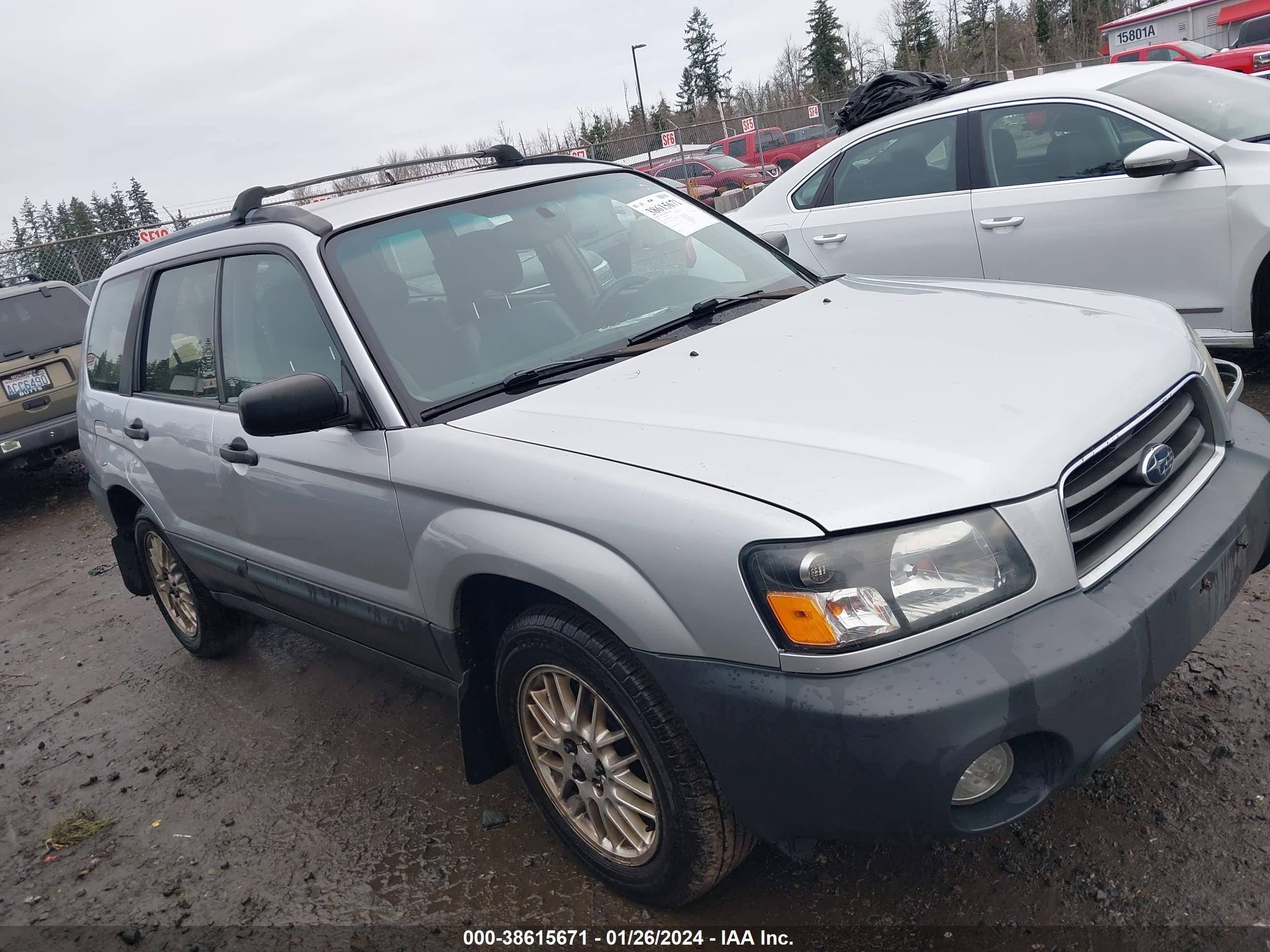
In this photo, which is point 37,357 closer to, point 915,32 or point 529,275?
point 529,275

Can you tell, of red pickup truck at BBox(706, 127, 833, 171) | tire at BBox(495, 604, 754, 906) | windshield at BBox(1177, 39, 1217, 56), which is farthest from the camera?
red pickup truck at BBox(706, 127, 833, 171)

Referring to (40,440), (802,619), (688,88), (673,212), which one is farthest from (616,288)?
(688,88)

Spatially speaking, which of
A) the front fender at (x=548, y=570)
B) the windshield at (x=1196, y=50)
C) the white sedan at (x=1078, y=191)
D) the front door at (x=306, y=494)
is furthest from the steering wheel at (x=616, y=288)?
the windshield at (x=1196, y=50)

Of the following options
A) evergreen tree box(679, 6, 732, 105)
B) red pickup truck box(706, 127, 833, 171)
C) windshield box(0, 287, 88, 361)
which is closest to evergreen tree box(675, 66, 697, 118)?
evergreen tree box(679, 6, 732, 105)

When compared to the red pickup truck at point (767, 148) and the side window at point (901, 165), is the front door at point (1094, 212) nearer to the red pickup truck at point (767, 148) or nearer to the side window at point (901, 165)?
the side window at point (901, 165)

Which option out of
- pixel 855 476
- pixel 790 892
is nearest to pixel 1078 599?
pixel 855 476

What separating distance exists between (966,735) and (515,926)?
1382 millimetres

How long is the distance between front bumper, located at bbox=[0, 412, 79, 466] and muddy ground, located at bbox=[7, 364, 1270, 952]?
409 cm

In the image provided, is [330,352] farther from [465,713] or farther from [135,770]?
[135,770]

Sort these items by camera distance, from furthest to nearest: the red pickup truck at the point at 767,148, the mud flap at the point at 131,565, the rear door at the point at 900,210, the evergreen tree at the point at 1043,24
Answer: the evergreen tree at the point at 1043,24 → the red pickup truck at the point at 767,148 → the rear door at the point at 900,210 → the mud flap at the point at 131,565

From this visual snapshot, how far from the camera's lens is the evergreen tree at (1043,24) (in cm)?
5106

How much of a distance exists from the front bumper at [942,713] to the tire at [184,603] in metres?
3.06

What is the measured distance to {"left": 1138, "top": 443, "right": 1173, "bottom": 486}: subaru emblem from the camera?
2174 mm

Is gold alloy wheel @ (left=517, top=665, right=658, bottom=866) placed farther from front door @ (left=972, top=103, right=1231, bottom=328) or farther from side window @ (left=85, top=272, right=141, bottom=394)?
front door @ (left=972, top=103, right=1231, bottom=328)
